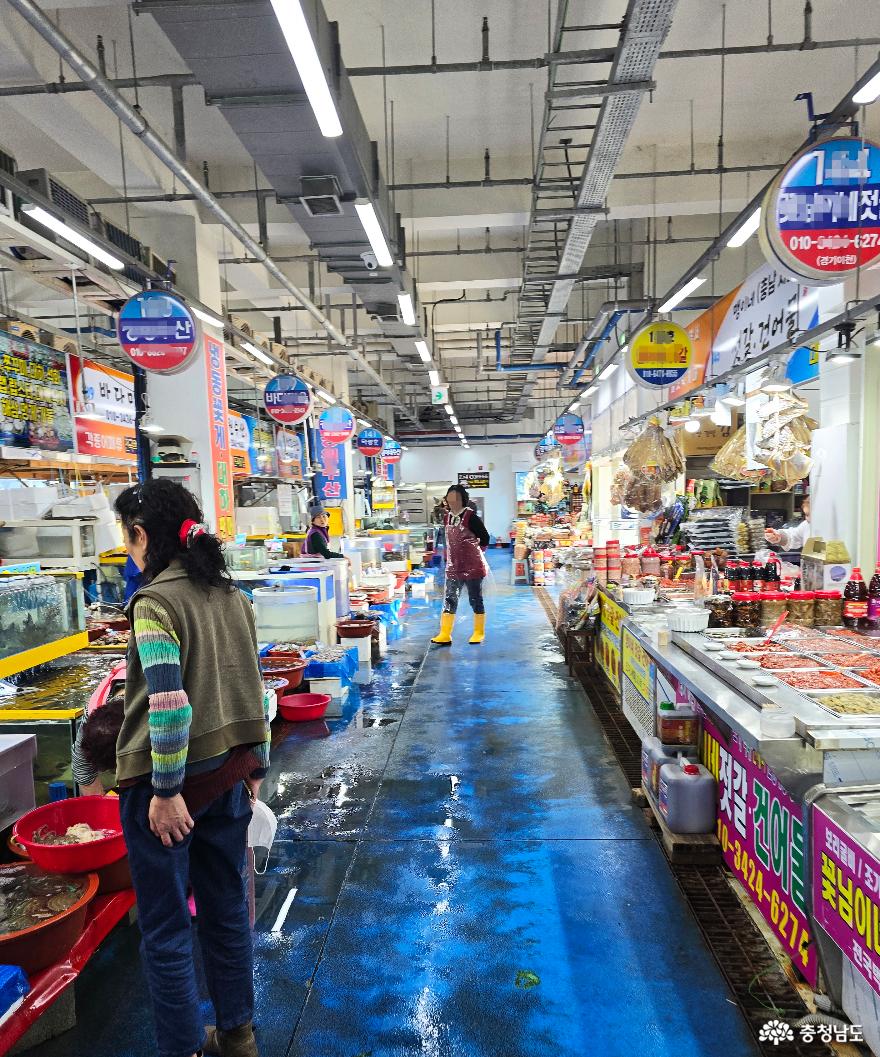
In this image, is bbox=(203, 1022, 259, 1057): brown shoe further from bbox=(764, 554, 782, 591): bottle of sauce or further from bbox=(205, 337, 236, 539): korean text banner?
bbox=(205, 337, 236, 539): korean text banner

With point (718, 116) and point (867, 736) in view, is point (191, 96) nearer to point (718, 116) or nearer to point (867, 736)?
point (718, 116)

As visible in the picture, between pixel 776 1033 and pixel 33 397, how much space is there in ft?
26.7

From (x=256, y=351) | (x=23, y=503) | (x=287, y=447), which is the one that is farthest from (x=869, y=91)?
(x=287, y=447)

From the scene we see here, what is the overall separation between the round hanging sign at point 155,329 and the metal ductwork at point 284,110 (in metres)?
1.44

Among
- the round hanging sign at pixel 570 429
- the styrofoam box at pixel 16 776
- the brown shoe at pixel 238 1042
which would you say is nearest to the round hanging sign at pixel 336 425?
the round hanging sign at pixel 570 429

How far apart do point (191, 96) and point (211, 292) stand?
9.57ft

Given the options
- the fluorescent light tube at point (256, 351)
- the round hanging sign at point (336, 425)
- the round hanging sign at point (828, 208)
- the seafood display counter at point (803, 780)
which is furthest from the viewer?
Result: the round hanging sign at point (336, 425)

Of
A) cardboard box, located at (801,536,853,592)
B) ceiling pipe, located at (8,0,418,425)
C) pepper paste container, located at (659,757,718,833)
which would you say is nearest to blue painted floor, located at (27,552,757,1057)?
pepper paste container, located at (659,757,718,833)

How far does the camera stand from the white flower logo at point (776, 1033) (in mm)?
2379

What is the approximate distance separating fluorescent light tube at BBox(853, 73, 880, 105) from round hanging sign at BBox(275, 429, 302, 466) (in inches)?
500

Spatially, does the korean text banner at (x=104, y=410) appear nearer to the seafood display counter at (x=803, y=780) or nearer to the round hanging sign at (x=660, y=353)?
the round hanging sign at (x=660, y=353)

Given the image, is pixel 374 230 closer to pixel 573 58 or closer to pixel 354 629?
pixel 573 58

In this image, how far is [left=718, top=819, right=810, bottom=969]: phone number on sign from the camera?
2.58m

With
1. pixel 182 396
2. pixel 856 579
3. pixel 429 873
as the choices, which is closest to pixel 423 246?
pixel 182 396
